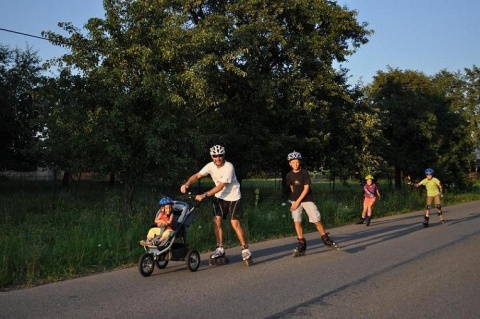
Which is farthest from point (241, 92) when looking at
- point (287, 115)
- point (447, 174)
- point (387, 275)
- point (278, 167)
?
point (447, 174)

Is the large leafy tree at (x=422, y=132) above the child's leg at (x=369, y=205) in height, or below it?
above

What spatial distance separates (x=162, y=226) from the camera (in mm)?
7961

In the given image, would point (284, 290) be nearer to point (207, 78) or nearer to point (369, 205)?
point (369, 205)

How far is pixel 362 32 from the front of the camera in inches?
989

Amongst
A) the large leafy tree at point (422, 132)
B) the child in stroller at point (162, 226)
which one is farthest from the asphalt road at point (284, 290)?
the large leafy tree at point (422, 132)

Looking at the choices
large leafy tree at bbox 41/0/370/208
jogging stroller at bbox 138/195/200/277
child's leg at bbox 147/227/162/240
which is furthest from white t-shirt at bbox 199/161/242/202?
large leafy tree at bbox 41/0/370/208

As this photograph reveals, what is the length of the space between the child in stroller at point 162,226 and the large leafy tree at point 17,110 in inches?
864

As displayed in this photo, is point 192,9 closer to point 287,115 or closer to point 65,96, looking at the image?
point 287,115

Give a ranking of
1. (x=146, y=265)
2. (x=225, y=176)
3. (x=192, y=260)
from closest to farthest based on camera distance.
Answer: (x=146, y=265)
(x=192, y=260)
(x=225, y=176)

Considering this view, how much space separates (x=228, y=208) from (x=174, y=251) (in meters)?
1.27

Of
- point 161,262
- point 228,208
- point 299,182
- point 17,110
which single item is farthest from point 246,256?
point 17,110

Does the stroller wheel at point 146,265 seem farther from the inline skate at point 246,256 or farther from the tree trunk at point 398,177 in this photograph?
the tree trunk at point 398,177

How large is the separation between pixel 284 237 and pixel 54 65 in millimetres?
7680

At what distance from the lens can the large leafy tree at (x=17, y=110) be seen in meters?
28.0
